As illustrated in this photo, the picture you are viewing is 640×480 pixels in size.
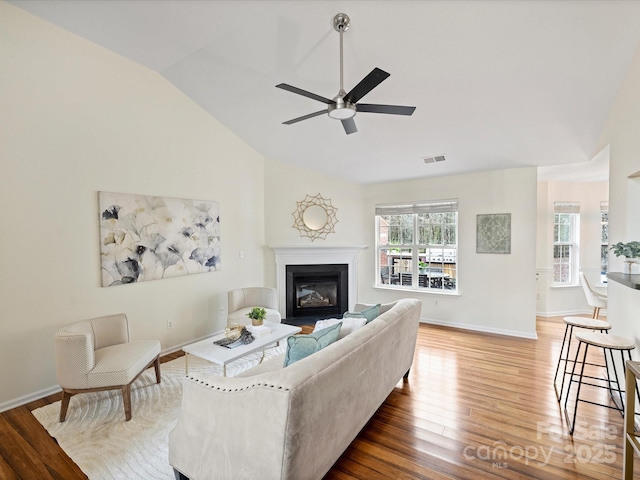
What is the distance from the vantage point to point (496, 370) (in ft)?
10.8

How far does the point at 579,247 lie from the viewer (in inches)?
221

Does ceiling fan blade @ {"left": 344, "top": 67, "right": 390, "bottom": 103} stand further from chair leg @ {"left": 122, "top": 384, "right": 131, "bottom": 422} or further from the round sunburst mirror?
the round sunburst mirror

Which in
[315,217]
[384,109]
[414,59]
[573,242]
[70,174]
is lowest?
[573,242]

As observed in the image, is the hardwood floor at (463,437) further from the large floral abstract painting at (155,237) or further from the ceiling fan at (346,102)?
the ceiling fan at (346,102)

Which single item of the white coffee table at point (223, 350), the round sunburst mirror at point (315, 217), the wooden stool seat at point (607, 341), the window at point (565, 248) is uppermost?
the round sunburst mirror at point (315, 217)

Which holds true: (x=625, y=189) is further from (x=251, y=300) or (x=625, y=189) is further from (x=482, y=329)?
(x=251, y=300)

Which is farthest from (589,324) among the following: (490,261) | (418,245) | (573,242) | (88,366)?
(88,366)

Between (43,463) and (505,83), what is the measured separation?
15.3 feet

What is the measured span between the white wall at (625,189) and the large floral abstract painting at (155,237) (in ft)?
14.7

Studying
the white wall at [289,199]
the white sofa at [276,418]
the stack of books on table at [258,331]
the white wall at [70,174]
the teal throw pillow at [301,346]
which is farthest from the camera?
the white wall at [289,199]

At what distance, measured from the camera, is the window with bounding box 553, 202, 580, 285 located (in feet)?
18.6

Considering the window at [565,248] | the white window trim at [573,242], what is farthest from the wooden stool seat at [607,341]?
the window at [565,248]

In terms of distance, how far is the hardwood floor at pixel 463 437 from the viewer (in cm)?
190

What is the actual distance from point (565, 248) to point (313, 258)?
4.85 meters
